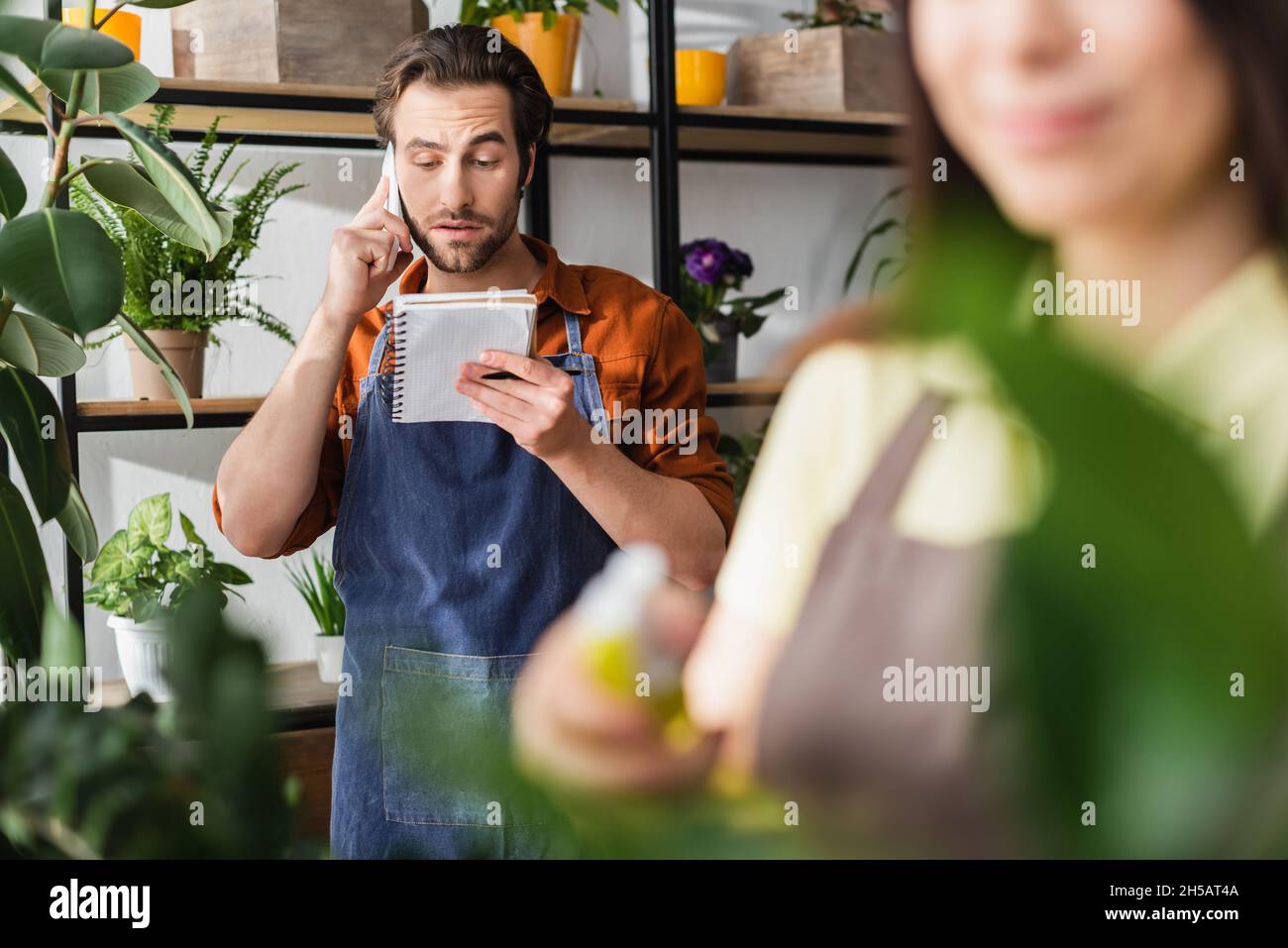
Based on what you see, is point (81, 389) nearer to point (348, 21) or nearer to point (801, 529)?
point (348, 21)

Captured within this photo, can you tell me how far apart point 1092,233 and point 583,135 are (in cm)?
233

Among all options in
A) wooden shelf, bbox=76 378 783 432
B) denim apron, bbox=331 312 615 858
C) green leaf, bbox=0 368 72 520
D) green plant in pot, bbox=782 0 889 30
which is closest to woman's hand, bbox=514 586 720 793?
green leaf, bbox=0 368 72 520

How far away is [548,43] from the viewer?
2.29 metres

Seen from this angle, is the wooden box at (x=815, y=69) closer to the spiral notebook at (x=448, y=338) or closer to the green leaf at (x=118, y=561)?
the spiral notebook at (x=448, y=338)

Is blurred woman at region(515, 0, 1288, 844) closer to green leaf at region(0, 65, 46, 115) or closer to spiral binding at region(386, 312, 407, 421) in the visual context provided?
green leaf at region(0, 65, 46, 115)

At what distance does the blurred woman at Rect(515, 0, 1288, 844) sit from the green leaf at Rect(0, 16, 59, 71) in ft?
2.46

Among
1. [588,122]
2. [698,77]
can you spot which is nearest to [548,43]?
[588,122]

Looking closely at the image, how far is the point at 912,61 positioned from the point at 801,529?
0.31 feet

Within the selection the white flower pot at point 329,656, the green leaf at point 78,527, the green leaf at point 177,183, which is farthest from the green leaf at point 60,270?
the white flower pot at point 329,656

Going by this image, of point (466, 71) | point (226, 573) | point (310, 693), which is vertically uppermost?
point (466, 71)

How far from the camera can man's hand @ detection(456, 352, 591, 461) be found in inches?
49.8

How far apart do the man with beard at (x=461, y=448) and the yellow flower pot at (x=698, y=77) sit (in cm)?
99

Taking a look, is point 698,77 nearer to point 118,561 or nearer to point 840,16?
point 840,16
